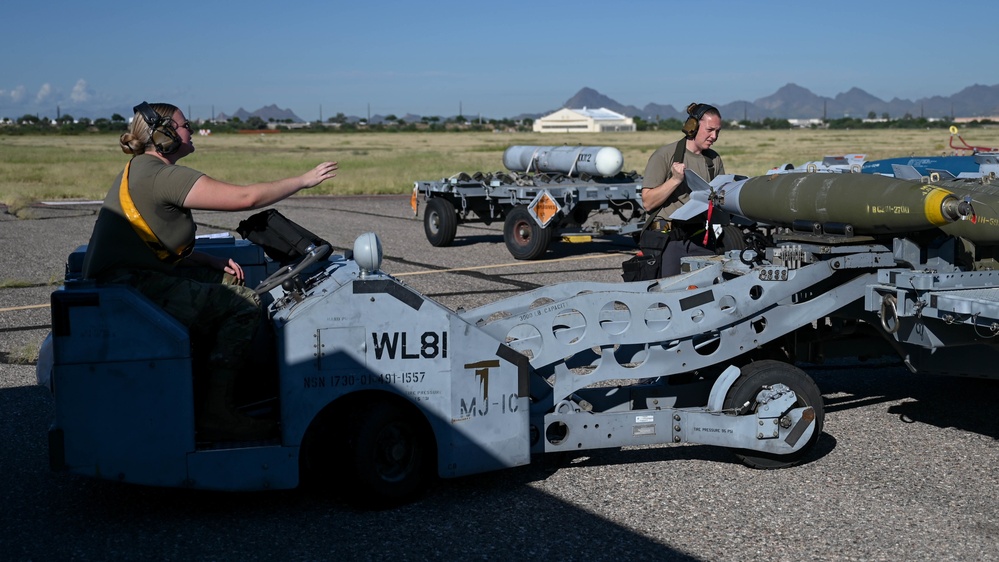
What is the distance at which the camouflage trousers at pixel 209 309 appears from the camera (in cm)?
466

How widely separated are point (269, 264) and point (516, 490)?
2.14 m

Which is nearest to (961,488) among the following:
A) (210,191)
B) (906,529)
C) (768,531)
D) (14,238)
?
(906,529)

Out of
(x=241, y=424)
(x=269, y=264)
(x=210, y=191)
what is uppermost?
(x=210, y=191)

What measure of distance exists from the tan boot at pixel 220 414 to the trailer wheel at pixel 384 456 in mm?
521

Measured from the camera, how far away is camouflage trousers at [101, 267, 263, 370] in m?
4.66

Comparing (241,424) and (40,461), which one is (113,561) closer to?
(241,424)

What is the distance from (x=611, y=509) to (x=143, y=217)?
8.57 feet

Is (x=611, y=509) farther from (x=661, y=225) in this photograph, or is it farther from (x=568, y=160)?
(x=568, y=160)

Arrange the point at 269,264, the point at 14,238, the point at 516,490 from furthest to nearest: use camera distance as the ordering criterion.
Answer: the point at 14,238 → the point at 269,264 → the point at 516,490

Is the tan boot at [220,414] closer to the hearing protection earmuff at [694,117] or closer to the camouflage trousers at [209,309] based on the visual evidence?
the camouflage trousers at [209,309]

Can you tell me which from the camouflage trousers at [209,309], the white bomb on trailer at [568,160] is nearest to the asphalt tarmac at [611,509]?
the camouflage trousers at [209,309]

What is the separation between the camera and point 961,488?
5180 millimetres

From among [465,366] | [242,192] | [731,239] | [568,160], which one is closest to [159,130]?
[242,192]

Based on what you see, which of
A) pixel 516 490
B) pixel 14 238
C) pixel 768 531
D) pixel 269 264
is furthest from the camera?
pixel 14 238
